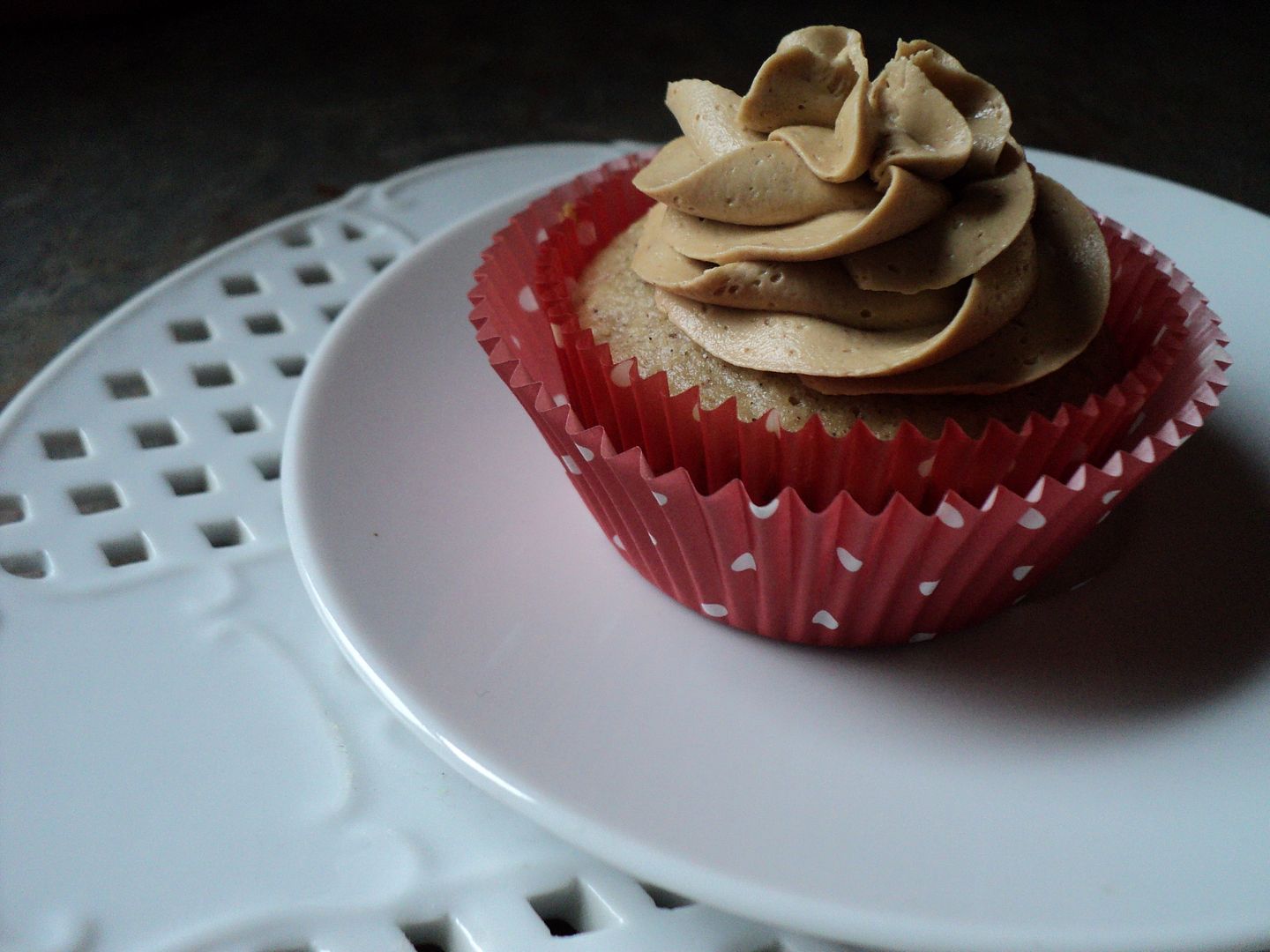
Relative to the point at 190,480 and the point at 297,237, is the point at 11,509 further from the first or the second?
the point at 297,237

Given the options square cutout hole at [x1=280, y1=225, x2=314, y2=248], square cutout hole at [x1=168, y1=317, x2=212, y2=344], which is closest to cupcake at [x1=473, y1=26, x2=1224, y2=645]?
square cutout hole at [x1=168, y1=317, x2=212, y2=344]

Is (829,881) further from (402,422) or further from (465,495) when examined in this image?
(402,422)

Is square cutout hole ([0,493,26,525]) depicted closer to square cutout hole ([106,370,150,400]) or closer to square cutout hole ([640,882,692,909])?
square cutout hole ([106,370,150,400])

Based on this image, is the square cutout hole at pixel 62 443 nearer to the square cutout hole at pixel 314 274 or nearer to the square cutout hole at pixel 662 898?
the square cutout hole at pixel 314 274

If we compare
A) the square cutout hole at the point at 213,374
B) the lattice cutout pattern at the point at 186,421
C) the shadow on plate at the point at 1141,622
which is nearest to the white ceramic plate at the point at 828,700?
the shadow on plate at the point at 1141,622

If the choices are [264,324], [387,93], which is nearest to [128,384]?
[264,324]

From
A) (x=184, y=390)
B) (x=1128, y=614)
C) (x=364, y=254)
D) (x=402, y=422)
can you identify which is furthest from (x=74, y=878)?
(x=364, y=254)
